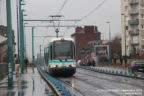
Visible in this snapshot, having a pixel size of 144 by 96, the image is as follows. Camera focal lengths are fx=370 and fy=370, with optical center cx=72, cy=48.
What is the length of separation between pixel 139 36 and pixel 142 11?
5.52 m

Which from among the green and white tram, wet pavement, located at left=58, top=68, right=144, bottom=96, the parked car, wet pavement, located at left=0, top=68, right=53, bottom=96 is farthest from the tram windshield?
the parked car

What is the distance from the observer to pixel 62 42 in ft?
106

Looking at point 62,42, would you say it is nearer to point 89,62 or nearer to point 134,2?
point 89,62

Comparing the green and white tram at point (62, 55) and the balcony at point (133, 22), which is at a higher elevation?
the balcony at point (133, 22)

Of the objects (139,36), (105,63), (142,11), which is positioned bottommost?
(105,63)

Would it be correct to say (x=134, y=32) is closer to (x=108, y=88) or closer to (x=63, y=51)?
(x=63, y=51)

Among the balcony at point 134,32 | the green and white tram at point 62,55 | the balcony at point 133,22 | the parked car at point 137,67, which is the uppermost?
the balcony at point 133,22

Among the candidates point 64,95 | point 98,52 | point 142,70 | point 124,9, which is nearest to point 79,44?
point 124,9

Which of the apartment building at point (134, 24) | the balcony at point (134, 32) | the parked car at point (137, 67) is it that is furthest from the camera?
the balcony at point (134, 32)

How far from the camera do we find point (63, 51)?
31938mm

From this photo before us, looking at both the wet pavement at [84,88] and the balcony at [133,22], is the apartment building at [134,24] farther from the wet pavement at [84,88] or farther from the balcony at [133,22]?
Result: the wet pavement at [84,88]

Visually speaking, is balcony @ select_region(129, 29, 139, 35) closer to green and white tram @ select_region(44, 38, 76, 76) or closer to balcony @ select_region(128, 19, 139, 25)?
balcony @ select_region(128, 19, 139, 25)

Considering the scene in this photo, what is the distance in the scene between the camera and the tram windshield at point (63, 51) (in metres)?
32.0

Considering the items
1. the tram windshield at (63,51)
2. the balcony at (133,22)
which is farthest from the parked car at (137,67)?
the balcony at (133,22)
